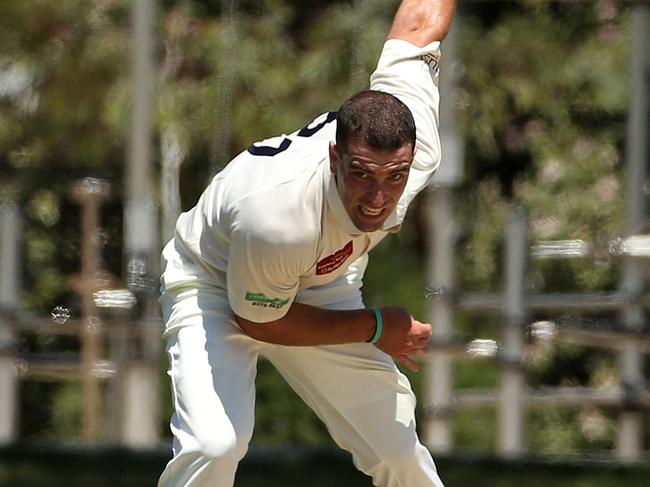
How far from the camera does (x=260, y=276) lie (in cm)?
494

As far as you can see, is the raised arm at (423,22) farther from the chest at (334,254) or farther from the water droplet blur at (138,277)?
the water droplet blur at (138,277)

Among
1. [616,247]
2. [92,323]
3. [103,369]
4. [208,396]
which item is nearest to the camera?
[208,396]

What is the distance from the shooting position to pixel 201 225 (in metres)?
5.29

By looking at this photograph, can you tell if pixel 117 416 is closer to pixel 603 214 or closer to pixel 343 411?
pixel 603 214

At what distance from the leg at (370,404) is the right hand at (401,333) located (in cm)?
14

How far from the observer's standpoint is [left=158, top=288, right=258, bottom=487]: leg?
5020 mm

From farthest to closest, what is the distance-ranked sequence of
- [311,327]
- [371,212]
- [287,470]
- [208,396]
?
[287,470], [311,327], [208,396], [371,212]

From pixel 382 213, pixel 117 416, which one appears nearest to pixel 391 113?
pixel 382 213

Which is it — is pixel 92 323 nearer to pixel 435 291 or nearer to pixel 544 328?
pixel 435 291

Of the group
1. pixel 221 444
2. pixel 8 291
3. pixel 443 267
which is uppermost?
pixel 221 444

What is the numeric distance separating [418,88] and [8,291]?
5.83 metres

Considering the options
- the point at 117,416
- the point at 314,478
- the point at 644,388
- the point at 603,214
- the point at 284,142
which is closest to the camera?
the point at 284,142

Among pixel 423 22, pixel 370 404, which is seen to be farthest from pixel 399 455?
pixel 423 22

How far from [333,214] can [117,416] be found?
6400 mm
